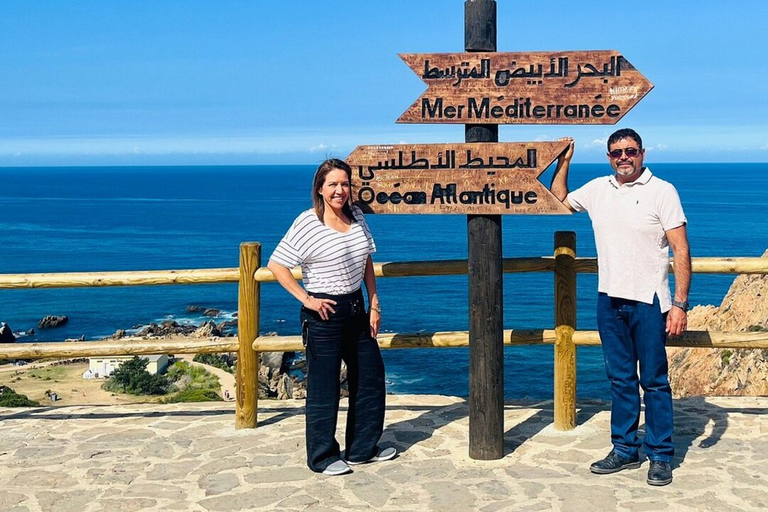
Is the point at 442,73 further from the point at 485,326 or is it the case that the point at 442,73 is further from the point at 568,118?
the point at 485,326

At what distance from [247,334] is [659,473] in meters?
3.07

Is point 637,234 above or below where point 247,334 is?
above

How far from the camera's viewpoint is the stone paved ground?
490 cm

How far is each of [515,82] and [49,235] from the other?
91760 mm

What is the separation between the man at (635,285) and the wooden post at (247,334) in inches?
91.8

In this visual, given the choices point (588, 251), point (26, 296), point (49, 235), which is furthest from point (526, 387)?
point (49, 235)

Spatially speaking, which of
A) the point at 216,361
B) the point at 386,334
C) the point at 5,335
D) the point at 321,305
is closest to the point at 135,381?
the point at 216,361

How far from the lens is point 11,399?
2817 cm

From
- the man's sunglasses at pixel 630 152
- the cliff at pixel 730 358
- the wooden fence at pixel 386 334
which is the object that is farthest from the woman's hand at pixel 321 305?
the cliff at pixel 730 358

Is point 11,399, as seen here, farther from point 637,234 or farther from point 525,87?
point 637,234

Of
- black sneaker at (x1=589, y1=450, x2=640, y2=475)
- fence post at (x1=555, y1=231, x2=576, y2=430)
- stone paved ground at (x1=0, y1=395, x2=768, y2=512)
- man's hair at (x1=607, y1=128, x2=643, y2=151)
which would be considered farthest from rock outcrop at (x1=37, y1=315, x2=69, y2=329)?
man's hair at (x1=607, y1=128, x2=643, y2=151)

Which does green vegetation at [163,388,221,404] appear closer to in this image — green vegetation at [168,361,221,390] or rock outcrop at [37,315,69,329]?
green vegetation at [168,361,221,390]

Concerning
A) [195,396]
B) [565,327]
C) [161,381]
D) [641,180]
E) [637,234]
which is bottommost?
[161,381]

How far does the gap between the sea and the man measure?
56 centimetres
